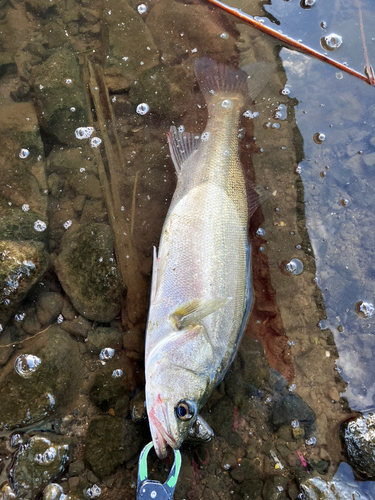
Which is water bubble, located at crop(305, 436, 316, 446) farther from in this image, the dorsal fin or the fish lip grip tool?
the dorsal fin

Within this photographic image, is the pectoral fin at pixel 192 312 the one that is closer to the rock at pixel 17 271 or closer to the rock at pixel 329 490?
the rock at pixel 17 271

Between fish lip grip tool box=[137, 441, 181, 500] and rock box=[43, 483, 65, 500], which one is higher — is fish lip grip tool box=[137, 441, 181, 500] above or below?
above

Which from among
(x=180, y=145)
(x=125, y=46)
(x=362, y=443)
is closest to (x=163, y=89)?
(x=125, y=46)

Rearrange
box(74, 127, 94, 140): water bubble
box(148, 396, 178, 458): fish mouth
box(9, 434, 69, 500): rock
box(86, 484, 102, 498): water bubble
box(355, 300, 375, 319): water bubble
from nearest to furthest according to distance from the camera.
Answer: box(148, 396, 178, 458): fish mouth → box(9, 434, 69, 500): rock → box(86, 484, 102, 498): water bubble → box(355, 300, 375, 319): water bubble → box(74, 127, 94, 140): water bubble

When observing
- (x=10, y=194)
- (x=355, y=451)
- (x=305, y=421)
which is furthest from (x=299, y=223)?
(x=10, y=194)

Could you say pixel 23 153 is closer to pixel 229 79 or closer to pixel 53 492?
pixel 229 79

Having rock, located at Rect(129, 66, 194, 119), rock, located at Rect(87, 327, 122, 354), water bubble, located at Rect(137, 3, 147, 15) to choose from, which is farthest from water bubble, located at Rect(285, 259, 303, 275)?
water bubble, located at Rect(137, 3, 147, 15)
